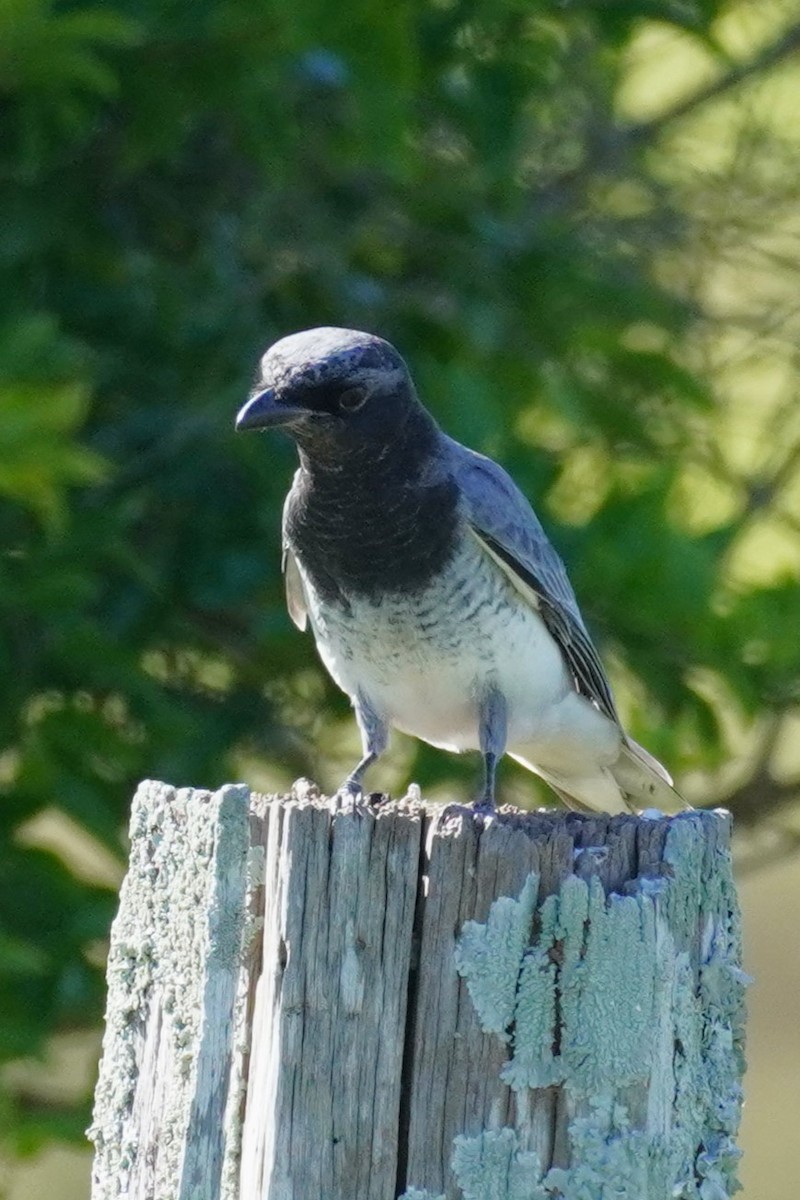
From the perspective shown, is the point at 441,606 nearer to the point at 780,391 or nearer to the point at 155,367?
the point at 155,367

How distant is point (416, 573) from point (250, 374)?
96 centimetres

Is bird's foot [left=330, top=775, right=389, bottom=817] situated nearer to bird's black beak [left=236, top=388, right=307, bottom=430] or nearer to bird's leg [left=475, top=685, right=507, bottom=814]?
bird's leg [left=475, top=685, right=507, bottom=814]

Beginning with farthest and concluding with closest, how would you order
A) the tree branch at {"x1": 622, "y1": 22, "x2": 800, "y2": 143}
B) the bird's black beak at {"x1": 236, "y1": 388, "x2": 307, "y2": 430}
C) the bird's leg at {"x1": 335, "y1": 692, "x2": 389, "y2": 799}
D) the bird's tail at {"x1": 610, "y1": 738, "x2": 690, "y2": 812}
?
the tree branch at {"x1": 622, "y1": 22, "x2": 800, "y2": 143} < the bird's tail at {"x1": 610, "y1": 738, "x2": 690, "y2": 812} < the bird's leg at {"x1": 335, "y1": 692, "x2": 389, "y2": 799} < the bird's black beak at {"x1": 236, "y1": 388, "x2": 307, "y2": 430}

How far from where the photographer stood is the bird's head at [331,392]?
430cm

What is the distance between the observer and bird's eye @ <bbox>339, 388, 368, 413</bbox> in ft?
14.5

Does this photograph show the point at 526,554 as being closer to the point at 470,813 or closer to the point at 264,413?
the point at 264,413

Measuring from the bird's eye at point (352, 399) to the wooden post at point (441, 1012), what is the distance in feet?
5.33

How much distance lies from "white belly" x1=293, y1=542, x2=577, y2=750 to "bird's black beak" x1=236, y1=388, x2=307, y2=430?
625 millimetres

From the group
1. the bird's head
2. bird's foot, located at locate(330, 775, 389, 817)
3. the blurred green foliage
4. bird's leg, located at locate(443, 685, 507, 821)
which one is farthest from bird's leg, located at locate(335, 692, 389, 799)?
the bird's head

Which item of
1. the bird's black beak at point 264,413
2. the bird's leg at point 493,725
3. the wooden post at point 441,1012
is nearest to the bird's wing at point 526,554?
the bird's leg at point 493,725

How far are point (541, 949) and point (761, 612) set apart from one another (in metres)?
2.99

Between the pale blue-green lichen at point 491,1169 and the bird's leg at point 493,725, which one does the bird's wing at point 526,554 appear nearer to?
the bird's leg at point 493,725

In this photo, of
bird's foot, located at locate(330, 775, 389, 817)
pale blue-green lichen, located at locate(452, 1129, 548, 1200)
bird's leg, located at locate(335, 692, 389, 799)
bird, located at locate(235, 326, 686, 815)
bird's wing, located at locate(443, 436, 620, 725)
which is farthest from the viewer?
bird's leg, located at locate(335, 692, 389, 799)

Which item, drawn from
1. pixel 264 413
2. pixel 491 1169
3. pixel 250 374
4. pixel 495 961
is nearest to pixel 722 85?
pixel 250 374
